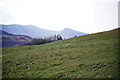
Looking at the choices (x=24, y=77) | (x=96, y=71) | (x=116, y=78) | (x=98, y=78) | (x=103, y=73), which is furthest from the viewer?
(x=24, y=77)

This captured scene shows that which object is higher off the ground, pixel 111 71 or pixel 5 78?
pixel 111 71

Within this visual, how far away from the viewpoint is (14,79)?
17.7 metres

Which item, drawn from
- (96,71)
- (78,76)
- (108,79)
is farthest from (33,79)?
(108,79)

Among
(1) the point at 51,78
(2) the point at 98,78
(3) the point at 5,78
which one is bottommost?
(3) the point at 5,78

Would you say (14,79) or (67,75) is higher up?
(67,75)

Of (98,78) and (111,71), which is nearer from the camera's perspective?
(98,78)

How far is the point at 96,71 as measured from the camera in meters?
15.0

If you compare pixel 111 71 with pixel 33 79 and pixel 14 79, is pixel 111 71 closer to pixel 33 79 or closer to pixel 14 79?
pixel 33 79

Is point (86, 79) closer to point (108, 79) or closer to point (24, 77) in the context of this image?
point (108, 79)

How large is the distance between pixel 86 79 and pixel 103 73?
8.21 feet

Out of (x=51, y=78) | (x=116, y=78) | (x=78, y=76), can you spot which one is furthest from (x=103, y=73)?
(x=51, y=78)

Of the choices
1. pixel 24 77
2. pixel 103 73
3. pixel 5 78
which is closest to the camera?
pixel 103 73

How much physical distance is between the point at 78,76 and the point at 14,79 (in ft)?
35.6

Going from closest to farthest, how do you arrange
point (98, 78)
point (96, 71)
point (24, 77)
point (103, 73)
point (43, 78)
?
point (98, 78)
point (103, 73)
point (96, 71)
point (43, 78)
point (24, 77)
